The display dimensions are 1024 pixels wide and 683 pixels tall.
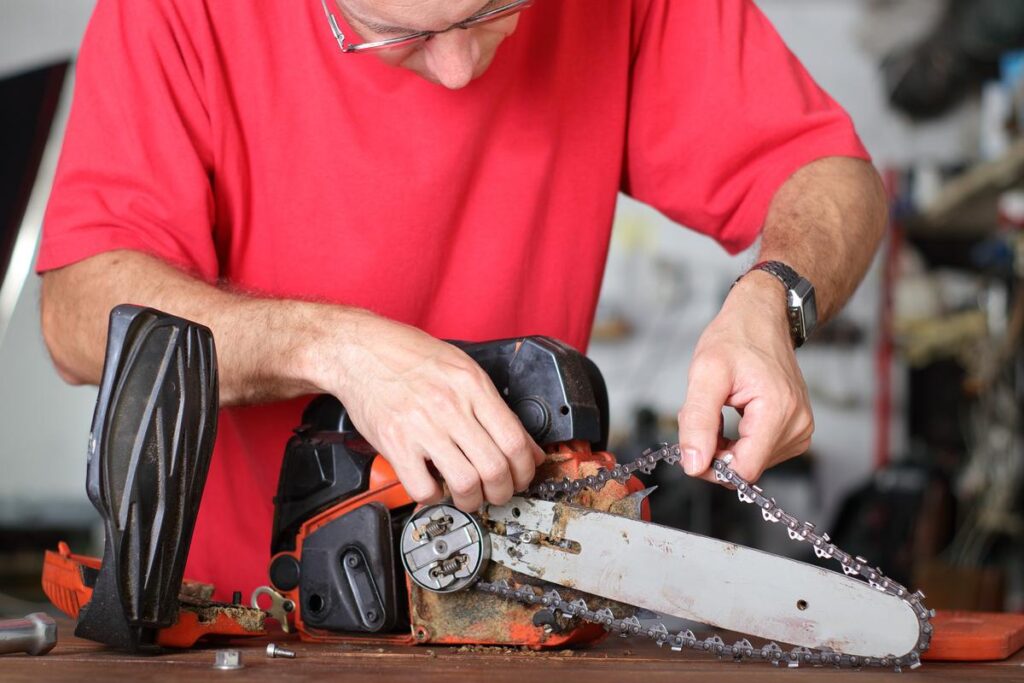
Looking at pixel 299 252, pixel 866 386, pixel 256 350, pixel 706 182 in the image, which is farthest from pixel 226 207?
pixel 866 386

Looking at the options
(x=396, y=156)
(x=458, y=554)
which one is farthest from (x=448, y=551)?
(x=396, y=156)

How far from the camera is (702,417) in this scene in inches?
50.0

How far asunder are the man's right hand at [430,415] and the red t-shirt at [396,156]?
41cm

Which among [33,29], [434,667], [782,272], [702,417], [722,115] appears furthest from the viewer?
[33,29]

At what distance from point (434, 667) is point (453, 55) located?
0.72 meters

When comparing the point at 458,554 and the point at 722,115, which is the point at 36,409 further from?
the point at 458,554

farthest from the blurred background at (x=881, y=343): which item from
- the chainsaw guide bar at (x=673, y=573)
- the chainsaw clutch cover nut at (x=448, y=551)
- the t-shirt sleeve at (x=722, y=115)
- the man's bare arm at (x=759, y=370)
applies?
the chainsaw clutch cover nut at (x=448, y=551)

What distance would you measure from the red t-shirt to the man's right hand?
0.41 meters

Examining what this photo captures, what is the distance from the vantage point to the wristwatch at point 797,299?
57.6 inches

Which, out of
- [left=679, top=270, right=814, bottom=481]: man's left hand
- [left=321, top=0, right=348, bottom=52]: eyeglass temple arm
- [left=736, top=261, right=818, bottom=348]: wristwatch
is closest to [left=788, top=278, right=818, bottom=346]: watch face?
[left=736, top=261, right=818, bottom=348]: wristwatch

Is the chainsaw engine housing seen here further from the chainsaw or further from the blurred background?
the blurred background

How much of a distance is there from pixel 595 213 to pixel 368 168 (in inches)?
15.2

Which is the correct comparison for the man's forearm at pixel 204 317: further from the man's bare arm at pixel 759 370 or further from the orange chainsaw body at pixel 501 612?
the man's bare arm at pixel 759 370

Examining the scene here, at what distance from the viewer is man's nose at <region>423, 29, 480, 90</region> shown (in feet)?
4.66
